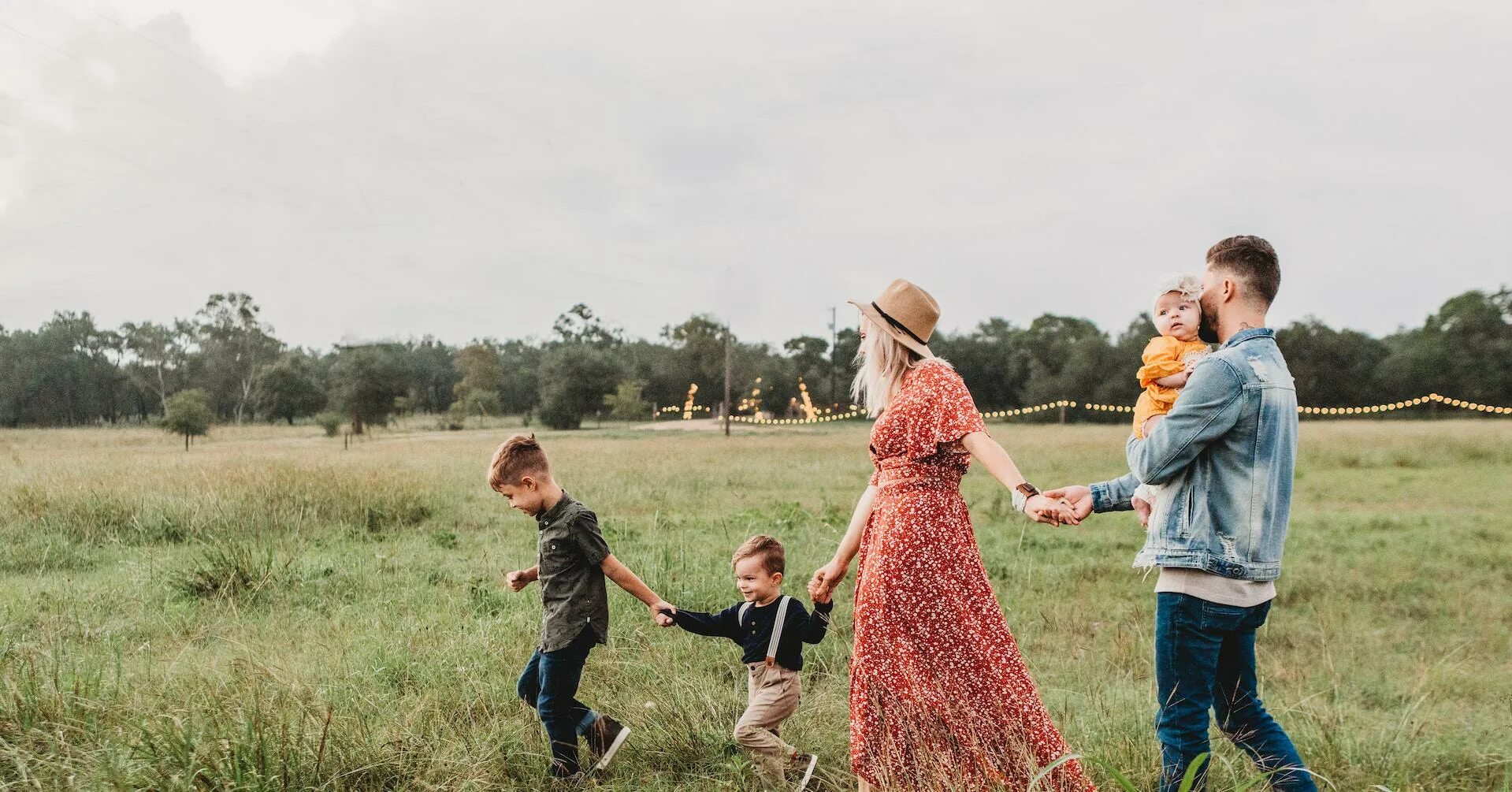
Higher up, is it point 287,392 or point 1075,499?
point 287,392

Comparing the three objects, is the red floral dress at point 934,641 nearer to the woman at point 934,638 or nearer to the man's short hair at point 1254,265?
the woman at point 934,638

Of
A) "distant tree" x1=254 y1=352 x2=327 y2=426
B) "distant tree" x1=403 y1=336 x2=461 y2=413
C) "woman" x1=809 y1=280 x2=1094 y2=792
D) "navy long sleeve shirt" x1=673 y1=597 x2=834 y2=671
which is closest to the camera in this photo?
"woman" x1=809 y1=280 x2=1094 y2=792

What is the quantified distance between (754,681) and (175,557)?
7403 mm

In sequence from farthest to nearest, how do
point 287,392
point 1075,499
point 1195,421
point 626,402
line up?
1. point 626,402
2. point 287,392
3. point 1075,499
4. point 1195,421

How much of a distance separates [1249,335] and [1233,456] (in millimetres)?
396

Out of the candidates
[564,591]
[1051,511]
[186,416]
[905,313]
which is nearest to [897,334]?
[905,313]

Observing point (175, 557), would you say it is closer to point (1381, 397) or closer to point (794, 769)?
point (794, 769)

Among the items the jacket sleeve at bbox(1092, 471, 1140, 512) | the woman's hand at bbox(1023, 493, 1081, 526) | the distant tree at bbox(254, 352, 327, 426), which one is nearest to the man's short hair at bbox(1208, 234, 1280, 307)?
the jacket sleeve at bbox(1092, 471, 1140, 512)

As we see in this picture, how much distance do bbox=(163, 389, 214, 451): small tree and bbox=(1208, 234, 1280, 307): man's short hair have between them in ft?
98.9

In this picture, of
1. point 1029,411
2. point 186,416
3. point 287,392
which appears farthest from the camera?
point 1029,411

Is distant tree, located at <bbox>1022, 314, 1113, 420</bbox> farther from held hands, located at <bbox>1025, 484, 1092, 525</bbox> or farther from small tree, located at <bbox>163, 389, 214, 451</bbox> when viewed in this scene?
held hands, located at <bbox>1025, 484, 1092, 525</bbox>

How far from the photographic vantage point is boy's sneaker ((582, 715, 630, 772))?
367 cm

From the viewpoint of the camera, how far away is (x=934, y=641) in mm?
3191

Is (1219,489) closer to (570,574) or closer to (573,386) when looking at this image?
(570,574)
